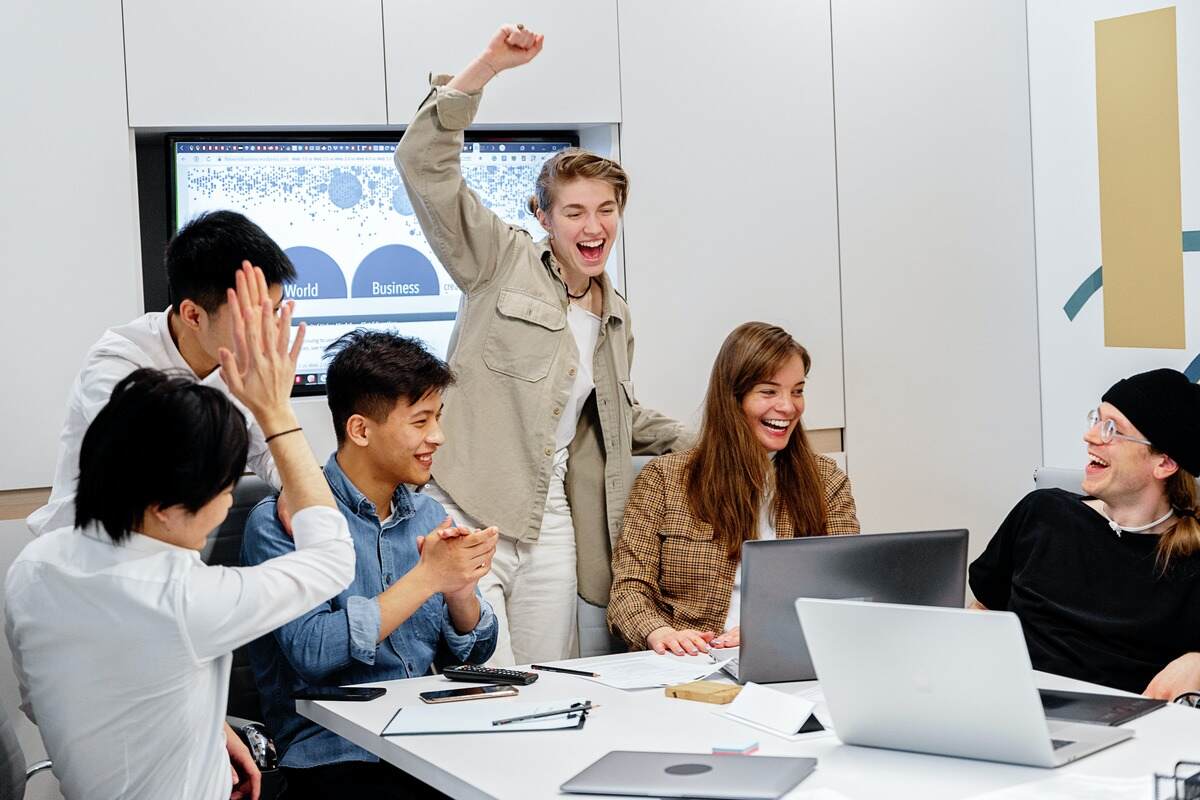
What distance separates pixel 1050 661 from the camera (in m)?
2.82

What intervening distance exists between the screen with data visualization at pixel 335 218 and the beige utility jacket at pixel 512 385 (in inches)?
22.5

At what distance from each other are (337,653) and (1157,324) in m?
2.76

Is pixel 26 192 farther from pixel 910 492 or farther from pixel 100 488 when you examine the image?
pixel 910 492

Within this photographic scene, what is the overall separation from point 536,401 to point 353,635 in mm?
980

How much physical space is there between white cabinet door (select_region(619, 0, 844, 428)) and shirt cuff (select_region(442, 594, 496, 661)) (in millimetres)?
1452

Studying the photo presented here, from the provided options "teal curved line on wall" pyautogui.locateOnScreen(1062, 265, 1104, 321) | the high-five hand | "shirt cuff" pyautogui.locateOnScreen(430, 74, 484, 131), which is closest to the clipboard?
the high-five hand

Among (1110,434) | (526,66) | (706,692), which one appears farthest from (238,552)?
(1110,434)

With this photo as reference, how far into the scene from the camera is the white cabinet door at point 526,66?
3.73 m

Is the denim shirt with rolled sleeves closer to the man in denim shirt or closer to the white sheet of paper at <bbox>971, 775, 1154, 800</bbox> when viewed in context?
the man in denim shirt

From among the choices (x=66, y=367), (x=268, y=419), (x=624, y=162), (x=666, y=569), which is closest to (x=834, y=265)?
(x=624, y=162)

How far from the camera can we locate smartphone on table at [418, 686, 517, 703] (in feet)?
7.62

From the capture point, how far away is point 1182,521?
9.01 feet

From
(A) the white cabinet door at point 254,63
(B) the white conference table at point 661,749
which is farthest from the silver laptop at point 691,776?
(A) the white cabinet door at point 254,63

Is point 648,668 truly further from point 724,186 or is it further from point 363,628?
point 724,186
